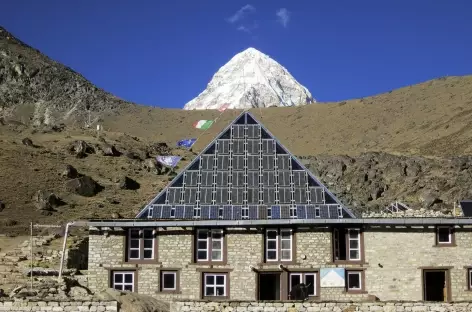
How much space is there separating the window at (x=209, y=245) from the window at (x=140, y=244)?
2.08 metres

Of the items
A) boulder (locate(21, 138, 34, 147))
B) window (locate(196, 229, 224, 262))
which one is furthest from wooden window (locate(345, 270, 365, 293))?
boulder (locate(21, 138, 34, 147))

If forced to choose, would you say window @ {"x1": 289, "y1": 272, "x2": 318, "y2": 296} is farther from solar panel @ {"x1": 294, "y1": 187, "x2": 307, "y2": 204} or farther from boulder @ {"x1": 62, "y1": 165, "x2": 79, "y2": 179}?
boulder @ {"x1": 62, "y1": 165, "x2": 79, "y2": 179}

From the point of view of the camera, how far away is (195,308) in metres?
22.3

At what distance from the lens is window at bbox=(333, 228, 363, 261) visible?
30.1 metres

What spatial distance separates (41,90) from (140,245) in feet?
446

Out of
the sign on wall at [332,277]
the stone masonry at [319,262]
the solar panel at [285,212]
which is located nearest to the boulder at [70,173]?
the stone masonry at [319,262]

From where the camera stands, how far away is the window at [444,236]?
30.1m

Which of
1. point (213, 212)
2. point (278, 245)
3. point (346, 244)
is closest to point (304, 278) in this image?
point (278, 245)

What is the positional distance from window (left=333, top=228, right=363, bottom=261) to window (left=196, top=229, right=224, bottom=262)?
16.6 feet

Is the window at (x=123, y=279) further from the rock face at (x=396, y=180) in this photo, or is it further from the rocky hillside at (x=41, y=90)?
the rocky hillside at (x=41, y=90)

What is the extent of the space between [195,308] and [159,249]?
26.9 feet

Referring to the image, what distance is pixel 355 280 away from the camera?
3002cm

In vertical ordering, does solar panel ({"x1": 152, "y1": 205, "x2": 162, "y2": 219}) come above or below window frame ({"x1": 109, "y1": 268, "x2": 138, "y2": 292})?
above

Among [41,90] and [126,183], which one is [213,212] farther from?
[41,90]
